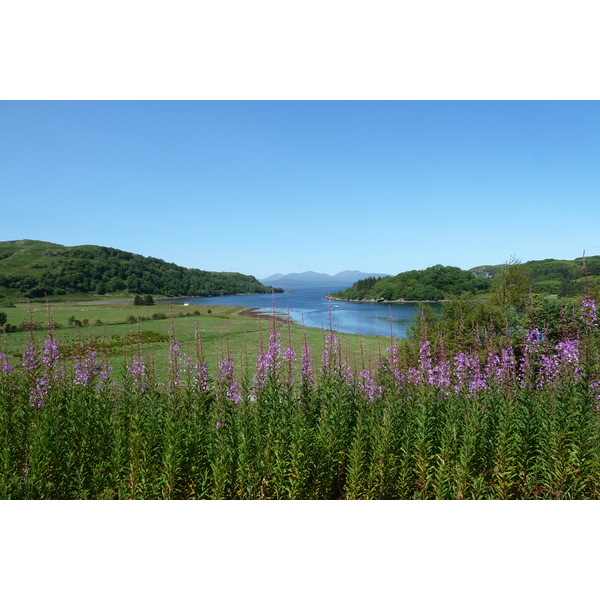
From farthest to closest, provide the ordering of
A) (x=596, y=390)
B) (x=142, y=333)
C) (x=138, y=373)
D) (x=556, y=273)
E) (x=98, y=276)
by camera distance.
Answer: (x=556, y=273) → (x=98, y=276) → (x=142, y=333) → (x=138, y=373) → (x=596, y=390)

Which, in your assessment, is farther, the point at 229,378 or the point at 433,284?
the point at 433,284

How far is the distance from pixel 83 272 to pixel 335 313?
14.7 meters

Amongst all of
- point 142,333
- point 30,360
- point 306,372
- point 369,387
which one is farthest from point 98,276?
point 369,387

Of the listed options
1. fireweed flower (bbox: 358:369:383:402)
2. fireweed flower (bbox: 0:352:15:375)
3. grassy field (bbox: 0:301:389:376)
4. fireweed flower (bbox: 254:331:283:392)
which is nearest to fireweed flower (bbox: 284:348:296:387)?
fireweed flower (bbox: 254:331:283:392)

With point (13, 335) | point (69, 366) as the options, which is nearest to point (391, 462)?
point (69, 366)

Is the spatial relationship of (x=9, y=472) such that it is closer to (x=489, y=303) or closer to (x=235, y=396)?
(x=235, y=396)

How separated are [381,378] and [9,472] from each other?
14.9 feet

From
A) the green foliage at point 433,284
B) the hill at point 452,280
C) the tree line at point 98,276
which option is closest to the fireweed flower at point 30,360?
the tree line at point 98,276

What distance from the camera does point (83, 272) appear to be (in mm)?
8430

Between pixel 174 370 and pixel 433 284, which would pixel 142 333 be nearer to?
pixel 174 370

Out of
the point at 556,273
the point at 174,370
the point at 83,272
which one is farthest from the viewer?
the point at 556,273

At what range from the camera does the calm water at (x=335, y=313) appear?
7186 mm

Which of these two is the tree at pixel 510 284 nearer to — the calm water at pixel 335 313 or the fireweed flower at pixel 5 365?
the calm water at pixel 335 313

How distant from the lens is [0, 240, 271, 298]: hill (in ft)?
23.0
